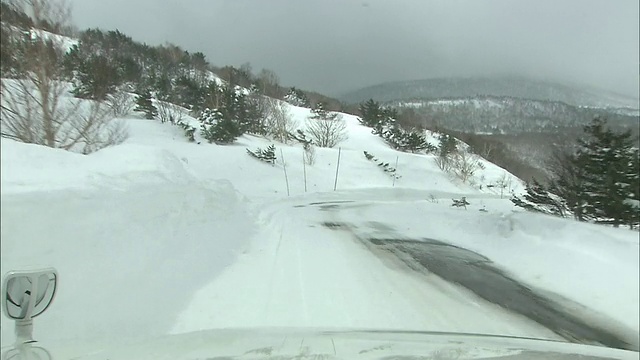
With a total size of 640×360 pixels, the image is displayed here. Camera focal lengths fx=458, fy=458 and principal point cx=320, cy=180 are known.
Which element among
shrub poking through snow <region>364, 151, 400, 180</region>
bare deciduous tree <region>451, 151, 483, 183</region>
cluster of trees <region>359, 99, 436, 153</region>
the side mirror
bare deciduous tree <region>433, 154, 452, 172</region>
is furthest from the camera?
shrub poking through snow <region>364, 151, 400, 180</region>

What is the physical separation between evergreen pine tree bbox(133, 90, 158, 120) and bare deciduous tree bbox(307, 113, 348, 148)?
2366mm

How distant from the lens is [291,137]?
7328 millimetres

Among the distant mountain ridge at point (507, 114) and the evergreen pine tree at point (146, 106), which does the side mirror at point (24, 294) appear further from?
the distant mountain ridge at point (507, 114)

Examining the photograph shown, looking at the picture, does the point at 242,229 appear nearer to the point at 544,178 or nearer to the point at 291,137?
the point at 291,137

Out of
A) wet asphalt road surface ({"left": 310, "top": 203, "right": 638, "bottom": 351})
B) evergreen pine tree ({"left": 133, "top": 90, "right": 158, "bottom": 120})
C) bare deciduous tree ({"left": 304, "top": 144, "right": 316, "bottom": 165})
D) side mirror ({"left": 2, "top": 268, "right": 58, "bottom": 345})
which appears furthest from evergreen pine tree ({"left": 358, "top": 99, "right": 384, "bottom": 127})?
side mirror ({"left": 2, "top": 268, "right": 58, "bottom": 345})

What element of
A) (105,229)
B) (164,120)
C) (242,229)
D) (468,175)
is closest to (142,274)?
(105,229)

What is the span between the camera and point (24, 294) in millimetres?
2398

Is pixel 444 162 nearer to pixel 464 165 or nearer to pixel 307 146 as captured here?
pixel 464 165

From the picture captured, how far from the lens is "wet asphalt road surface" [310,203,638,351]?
440 centimetres

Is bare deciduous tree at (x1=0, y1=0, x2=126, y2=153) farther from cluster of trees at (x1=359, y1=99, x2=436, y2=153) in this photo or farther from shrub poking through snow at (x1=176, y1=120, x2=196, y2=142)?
cluster of trees at (x1=359, y1=99, x2=436, y2=153)

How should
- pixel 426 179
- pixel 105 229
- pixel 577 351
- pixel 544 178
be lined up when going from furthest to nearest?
pixel 426 179 < pixel 544 178 < pixel 105 229 < pixel 577 351

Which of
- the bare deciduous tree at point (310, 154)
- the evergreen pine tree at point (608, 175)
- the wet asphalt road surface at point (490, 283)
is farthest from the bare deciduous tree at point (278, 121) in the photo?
the evergreen pine tree at point (608, 175)

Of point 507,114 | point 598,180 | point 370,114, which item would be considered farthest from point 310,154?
point 598,180

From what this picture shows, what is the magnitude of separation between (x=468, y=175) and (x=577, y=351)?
3.47m
